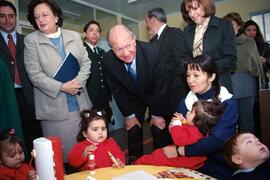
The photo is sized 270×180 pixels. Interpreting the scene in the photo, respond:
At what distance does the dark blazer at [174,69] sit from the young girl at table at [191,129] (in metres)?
0.54

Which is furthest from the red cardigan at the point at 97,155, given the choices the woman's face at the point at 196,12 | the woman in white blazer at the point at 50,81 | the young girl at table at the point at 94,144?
the woman's face at the point at 196,12

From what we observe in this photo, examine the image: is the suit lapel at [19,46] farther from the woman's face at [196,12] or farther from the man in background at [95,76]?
the woman's face at [196,12]

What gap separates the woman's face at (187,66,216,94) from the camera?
1779 mm

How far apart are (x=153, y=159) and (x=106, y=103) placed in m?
1.69

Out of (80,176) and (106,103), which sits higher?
(106,103)

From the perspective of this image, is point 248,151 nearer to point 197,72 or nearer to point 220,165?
point 220,165

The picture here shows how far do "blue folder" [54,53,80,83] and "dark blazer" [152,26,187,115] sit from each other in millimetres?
692

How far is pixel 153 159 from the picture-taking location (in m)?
1.65

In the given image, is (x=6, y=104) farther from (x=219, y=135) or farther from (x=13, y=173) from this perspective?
(x=219, y=135)

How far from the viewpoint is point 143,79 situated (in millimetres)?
2137

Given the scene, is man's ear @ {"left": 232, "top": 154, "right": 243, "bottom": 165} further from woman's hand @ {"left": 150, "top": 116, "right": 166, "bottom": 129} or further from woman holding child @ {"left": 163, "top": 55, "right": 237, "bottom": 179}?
woman's hand @ {"left": 150, "top": 116, "right": 166, "bottom": 129}

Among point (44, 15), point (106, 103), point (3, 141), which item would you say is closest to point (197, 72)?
point (44, 15)

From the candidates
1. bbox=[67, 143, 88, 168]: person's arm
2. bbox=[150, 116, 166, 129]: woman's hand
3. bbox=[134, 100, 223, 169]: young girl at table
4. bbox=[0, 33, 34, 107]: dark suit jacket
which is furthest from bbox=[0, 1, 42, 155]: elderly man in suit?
bbox=[134, 100, 223, 169]: young girl at table

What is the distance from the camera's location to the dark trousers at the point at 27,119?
88.8 inches
